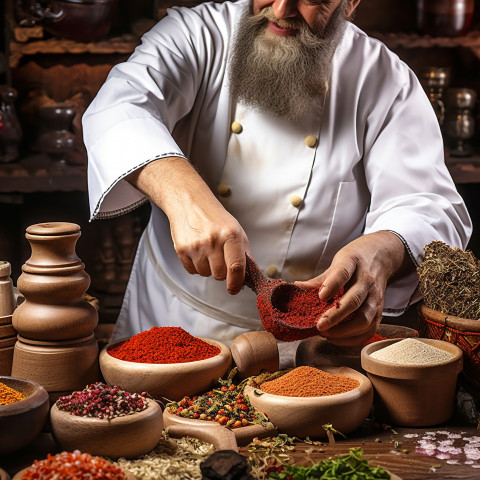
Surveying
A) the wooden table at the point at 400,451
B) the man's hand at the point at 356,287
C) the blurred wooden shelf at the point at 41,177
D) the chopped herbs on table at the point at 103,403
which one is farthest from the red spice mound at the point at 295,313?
the blurred wooden shelf at the point at 41,177

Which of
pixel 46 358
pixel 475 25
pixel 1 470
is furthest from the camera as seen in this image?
pixel 475 25

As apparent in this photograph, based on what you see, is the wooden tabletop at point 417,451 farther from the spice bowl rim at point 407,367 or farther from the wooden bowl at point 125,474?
the wooden bowl at point 125,474

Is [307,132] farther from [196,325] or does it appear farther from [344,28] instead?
[196,325]

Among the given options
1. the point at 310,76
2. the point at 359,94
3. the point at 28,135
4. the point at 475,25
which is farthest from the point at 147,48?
the point at 475,25

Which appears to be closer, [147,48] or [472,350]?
[472,350]

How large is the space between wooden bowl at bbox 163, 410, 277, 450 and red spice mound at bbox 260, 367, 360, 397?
0.09 m

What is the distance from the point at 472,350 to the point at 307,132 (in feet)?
2.75

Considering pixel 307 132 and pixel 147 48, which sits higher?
pixel 147 48

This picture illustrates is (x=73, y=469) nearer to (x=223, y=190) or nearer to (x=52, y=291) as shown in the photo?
(x=52, y=291)

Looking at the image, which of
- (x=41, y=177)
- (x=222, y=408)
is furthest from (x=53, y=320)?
(x=41, y=177)

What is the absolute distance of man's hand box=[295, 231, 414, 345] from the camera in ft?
5.11

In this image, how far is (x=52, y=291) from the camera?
1.46 m

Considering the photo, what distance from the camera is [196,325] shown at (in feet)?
7.16

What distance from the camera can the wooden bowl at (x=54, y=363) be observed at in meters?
1.45
